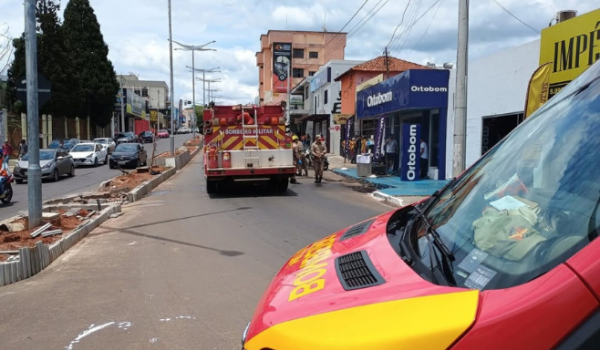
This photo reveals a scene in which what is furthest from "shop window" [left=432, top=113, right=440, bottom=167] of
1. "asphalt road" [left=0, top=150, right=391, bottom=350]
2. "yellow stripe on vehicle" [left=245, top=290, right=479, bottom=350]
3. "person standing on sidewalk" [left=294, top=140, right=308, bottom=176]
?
"yellow stripe on vehicle" [left=245, top=290, right=479, bottom=350]

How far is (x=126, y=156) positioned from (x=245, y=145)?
51.5 ft

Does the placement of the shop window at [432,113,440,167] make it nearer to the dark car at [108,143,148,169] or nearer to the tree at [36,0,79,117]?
the dark car at [108,143,148,169]

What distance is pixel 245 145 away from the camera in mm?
14344

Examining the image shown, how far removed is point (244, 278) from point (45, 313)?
218 cm

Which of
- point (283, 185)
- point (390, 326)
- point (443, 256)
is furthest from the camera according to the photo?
point (283, 185)

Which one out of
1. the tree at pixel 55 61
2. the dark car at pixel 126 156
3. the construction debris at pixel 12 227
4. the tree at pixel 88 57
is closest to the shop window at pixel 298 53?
the tree at pixel 88 57

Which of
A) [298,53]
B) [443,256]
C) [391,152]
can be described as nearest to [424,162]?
[391,152]

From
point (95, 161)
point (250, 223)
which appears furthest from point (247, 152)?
point (95, 161)

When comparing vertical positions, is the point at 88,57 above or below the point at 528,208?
above

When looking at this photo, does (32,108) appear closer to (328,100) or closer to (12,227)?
(12,227)

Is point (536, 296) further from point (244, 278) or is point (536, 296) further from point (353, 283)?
point (244, 278)

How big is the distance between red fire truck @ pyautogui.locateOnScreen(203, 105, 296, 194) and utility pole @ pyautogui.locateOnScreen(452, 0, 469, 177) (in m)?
4.77

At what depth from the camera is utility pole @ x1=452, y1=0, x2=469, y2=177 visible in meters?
11.9

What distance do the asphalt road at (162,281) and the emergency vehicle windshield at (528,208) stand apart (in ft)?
8.61
